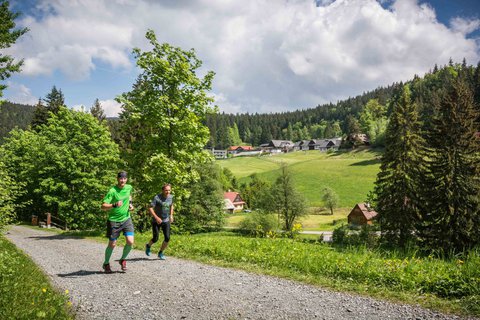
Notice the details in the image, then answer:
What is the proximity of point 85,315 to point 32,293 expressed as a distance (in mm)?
1160

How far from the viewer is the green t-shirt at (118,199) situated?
299 inches

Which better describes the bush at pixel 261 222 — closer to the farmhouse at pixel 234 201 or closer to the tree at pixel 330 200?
the tree at pixel 330 200

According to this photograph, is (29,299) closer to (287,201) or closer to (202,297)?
(202,297)

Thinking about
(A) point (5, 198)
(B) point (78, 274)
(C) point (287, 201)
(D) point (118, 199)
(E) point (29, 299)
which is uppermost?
(D) point (118, 199)

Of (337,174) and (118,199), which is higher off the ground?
(337,174)

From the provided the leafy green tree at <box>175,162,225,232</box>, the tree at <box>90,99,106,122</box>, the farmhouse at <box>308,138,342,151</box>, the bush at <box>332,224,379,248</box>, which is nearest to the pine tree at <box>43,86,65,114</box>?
the tree at <box>90,99,106,122</box>

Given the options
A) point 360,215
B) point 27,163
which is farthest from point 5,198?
point 360,215

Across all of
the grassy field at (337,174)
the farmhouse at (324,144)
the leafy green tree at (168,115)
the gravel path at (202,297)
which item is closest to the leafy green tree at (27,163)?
the leafy green tree at (168,115)

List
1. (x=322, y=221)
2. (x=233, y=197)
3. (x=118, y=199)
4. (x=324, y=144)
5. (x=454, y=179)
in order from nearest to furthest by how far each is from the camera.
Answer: (x=118, y=199) → (x=454, y=179) → (x=322, y=221) → (x=233, y=197) → (x=324, y=144)

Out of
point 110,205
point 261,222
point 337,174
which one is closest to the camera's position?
point 110,205

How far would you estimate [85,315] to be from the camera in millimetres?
4902

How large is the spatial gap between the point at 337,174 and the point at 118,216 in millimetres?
90227

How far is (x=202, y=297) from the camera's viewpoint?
570 cm

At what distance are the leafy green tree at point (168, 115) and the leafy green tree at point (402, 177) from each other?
21.6m
